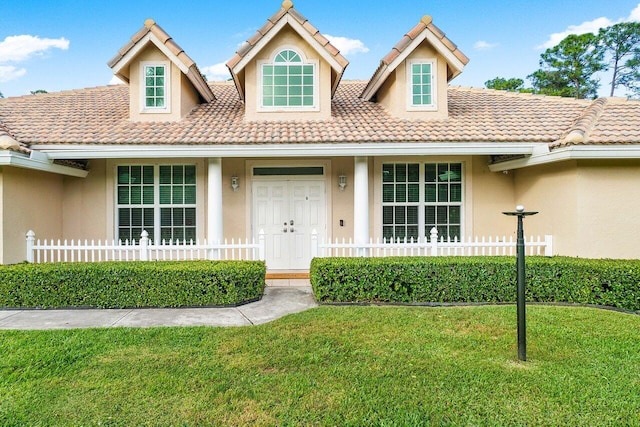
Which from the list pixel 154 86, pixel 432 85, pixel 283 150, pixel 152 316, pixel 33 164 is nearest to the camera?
pixel 152 316

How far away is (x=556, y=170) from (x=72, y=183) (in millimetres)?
12149

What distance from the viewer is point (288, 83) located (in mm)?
9875

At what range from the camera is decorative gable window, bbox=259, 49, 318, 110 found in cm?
984

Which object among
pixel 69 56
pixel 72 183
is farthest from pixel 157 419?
pixel 69 56

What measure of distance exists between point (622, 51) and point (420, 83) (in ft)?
116

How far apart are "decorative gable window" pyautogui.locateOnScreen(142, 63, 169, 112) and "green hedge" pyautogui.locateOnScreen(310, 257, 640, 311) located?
6456 millimetres

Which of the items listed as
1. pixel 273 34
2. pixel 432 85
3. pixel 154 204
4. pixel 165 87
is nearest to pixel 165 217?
pixel 154 204

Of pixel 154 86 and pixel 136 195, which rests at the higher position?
pixel 154 86

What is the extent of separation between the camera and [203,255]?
9.01 meters

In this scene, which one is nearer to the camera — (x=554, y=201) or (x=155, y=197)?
(x=554, y=201)

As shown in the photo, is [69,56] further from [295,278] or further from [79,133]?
[295,278]

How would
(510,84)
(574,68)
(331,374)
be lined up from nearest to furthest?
(331,374), (574,68), (510,84)

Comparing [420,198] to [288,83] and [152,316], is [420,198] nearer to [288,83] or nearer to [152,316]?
[288,83]

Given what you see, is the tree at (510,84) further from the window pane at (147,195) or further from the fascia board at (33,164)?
the fascia board at (33,164)
